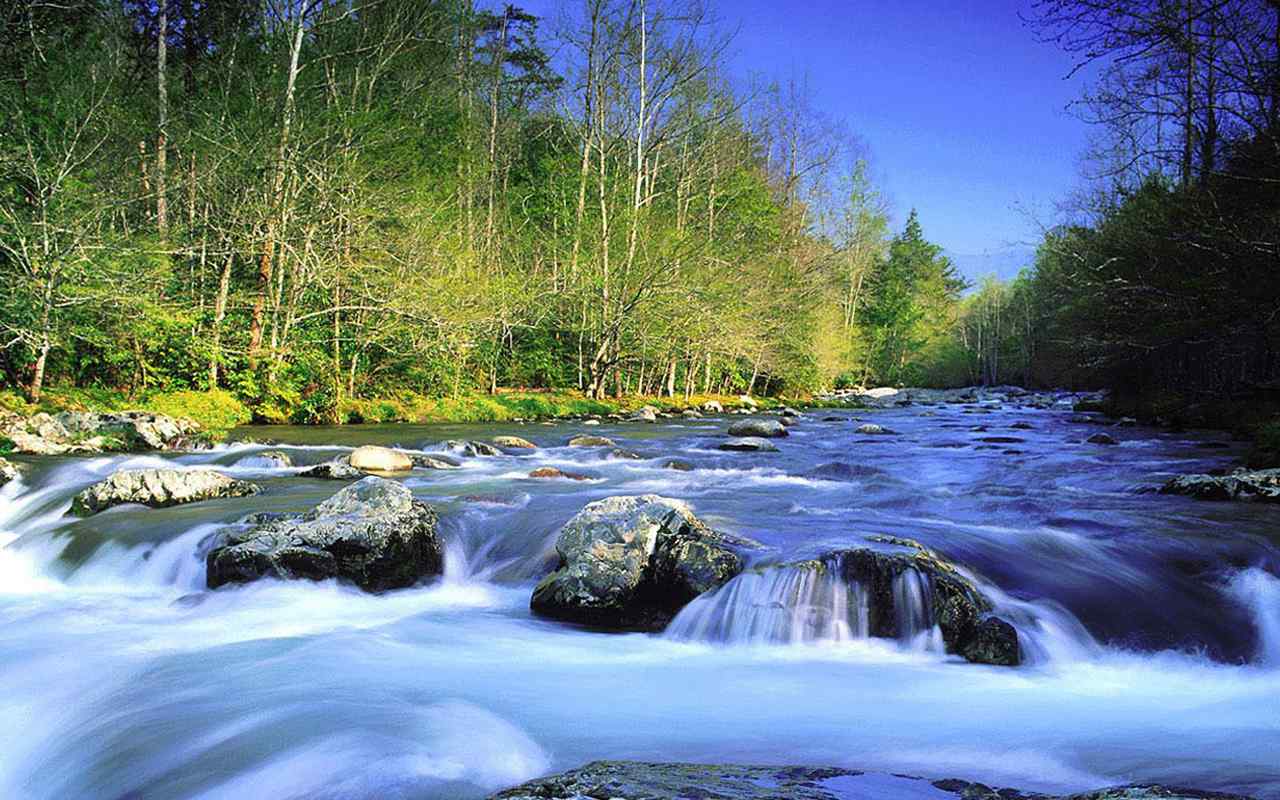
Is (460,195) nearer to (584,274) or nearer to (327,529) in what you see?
(584,274)

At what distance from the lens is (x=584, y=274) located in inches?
980

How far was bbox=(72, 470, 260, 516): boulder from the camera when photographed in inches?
316

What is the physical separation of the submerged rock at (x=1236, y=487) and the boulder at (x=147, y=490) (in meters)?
10.8

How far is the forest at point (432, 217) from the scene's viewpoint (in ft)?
43.4

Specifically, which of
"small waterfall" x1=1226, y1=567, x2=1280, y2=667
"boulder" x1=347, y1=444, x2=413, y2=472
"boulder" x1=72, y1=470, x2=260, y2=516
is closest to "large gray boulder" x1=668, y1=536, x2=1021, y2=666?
"small waterfall" x1=1226, y1=567, x2=1280, y2=667

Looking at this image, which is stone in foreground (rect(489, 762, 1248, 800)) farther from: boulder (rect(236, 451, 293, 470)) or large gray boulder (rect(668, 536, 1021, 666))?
boulder (rect(236, 451, 293, 470))

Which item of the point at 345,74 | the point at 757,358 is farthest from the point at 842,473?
the point at 757,358

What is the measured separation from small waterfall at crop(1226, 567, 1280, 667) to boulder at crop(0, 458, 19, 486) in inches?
478

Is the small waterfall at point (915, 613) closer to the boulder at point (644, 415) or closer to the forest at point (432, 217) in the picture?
the forest at point (432, 217)

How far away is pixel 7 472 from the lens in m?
9.50

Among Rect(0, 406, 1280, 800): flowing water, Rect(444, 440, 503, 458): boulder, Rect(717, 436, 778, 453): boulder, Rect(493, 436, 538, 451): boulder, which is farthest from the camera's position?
Rect(717, 436, 778, 453): boulder

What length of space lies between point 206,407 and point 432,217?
652 centimetres

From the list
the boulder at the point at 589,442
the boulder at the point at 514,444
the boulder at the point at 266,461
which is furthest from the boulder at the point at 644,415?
the boulder at the point at 266,461

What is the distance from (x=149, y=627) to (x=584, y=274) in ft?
66.6
